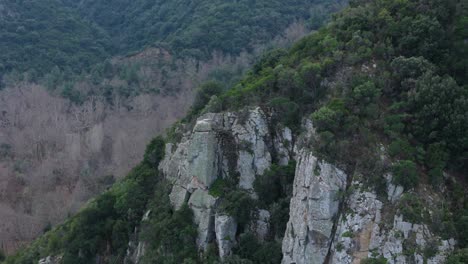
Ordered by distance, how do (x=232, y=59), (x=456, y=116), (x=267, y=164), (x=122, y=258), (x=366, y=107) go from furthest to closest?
(x=232, y=59) < (x=122, y=258) < (x=267, y=164) < (x=366, y=107) < (x=456, y=116)

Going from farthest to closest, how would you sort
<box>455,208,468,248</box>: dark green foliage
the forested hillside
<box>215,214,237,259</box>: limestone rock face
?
<box>215,214,237,259</box>: limestone rock face, the forested hillside, <box>455,208,468,248</box>: dark green foliage

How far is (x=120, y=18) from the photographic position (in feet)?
322

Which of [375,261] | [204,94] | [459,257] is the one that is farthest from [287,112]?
[459,257]

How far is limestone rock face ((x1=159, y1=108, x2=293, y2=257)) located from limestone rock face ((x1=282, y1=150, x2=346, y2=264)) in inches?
155

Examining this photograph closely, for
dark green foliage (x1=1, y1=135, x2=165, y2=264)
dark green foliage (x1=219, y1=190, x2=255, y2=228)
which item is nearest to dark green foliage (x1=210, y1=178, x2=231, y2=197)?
dark green foliage (x1=219, y1=190, x2=255, y2=228)

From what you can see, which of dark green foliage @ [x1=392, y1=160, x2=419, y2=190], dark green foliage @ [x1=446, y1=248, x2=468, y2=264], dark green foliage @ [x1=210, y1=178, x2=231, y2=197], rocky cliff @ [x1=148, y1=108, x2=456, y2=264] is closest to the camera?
dark green foliage @ [x1=446, y1=248, x2=468, y2=264]

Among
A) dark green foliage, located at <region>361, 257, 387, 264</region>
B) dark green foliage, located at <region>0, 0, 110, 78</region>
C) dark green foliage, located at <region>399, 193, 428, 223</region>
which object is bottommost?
dark green foliage, located at <region>361, 257, 387, 264</region>

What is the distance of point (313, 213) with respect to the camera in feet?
71.9

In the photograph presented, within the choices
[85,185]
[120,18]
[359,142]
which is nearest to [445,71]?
[359,142]

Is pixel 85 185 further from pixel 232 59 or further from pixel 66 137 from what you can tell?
pixel 232 59

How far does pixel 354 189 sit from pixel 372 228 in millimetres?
1936

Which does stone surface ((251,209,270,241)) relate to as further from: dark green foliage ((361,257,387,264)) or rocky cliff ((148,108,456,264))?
dark green foliage ((361,257,387,264))

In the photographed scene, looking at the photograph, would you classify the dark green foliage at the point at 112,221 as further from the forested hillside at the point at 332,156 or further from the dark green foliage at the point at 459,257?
the dark green foliage at the point at 459,257

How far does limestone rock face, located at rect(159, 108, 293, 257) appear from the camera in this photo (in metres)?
26.2
